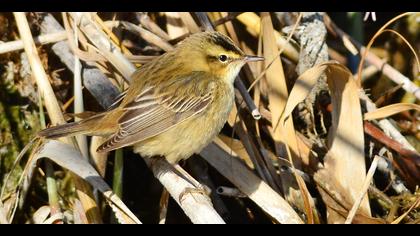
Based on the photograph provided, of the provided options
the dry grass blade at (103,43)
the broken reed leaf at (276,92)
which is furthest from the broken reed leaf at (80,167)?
the broken reed leaf at (276,92)

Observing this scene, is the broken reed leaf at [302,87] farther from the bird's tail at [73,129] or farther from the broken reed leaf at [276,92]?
the bird's tail at [73,129]

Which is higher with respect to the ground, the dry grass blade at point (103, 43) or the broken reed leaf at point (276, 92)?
the dry grass blade at point (103, 43)

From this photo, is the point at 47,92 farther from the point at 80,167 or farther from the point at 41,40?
the point at 80,167

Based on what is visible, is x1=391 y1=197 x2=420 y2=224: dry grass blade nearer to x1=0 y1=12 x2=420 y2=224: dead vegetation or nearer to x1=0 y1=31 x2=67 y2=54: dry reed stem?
x1=0 y1=12 x2=420 y2=224: dead vegetation

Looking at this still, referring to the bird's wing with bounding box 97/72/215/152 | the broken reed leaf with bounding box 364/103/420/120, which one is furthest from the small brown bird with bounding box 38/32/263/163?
the broken reed leaf with bounding box 364/103/420/120

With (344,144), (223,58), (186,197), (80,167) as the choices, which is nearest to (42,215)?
(80,167)
